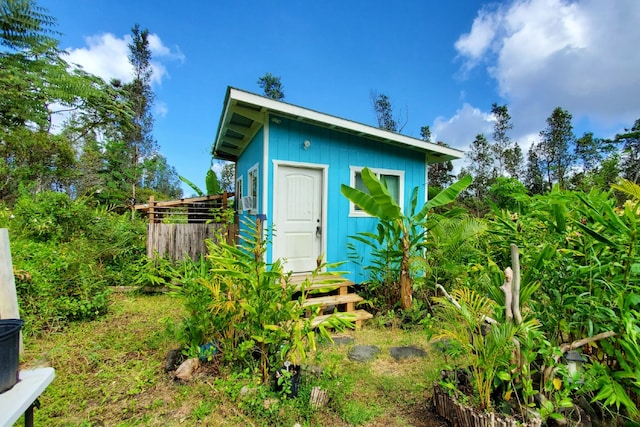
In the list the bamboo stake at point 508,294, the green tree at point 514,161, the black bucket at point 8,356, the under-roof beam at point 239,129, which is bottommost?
the black bucket at point 8,356

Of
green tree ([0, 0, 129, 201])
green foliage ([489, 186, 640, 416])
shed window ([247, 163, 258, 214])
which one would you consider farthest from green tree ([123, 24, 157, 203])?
green foliage ([489, 186, 640, 416])

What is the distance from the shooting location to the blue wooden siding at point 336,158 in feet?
15.9

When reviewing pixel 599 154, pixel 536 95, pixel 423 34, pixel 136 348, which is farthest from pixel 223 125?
pixel 599 154

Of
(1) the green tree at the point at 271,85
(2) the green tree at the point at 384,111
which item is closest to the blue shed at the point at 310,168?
(2) the green tree at the point at 384,111

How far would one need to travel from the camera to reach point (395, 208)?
4.18m

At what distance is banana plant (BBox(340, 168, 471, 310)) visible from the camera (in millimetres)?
4160

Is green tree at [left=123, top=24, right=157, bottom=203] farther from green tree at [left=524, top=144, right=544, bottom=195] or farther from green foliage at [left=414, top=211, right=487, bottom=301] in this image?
green tree at [left=524, top=144, right=544, bottom=195]

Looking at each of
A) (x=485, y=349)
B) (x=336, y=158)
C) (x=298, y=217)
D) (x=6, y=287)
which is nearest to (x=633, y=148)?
(x=336, y=158)

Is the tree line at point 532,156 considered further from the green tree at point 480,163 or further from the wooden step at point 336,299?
the wooden step at point 336,299

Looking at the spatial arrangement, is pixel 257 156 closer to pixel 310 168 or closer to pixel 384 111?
pixel 310 168

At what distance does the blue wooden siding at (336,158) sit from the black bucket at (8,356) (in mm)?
3302

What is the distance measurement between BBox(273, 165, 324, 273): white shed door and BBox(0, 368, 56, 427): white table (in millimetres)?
→ 3301

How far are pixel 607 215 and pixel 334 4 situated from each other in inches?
385

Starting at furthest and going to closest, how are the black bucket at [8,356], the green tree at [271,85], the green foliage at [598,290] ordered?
the green tree at [271,85]
the green foliage at [598,290]
the black bucket at [8,356]
